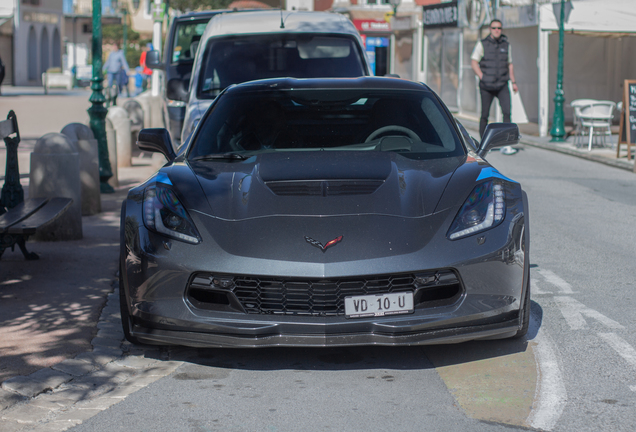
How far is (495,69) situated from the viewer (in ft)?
51.1

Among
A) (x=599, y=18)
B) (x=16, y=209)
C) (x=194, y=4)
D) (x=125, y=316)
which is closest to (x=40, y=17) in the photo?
(x=194, y=4)

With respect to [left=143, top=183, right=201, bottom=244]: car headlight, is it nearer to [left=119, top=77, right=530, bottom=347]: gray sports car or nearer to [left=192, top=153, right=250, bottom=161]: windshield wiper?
[left=119, top=77, right=530, bottom=347]: gray sports car

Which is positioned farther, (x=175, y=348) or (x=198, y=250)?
(x=175, y=348)

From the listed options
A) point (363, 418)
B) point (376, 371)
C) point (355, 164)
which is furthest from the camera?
point (355, 164)

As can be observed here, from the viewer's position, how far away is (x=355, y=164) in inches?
188

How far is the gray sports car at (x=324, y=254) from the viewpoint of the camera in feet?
13.3

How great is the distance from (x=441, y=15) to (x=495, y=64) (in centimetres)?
1489

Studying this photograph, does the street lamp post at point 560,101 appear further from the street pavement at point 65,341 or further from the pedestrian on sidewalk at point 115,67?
the pedestrian on sidewalk at point 115,67

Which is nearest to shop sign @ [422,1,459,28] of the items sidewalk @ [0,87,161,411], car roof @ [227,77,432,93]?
sidewalk @ [0,87,161,411]

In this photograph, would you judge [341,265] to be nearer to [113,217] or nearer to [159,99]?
[113,217]

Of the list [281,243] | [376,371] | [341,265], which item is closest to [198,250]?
[281,243]

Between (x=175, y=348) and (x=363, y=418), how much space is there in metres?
1.43

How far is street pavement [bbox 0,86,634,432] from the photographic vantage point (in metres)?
3.97

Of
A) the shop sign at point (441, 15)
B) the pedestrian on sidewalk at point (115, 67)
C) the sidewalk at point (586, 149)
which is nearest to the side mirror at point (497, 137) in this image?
the sidewalk at point (586, 149)
